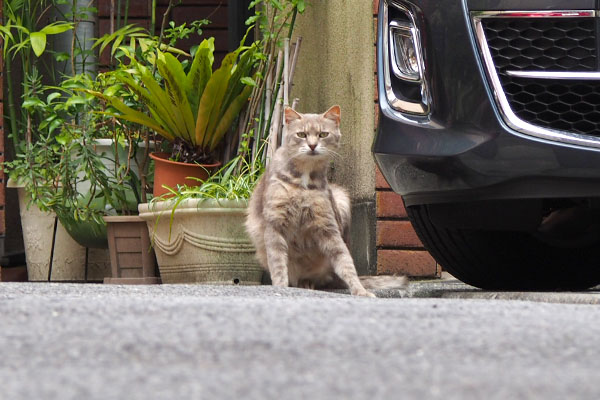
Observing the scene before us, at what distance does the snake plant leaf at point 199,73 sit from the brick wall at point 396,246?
0.85 metres

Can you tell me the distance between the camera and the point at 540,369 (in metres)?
1.53

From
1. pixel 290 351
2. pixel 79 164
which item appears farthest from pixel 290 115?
pixel 290 351

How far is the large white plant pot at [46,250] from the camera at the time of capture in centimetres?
523

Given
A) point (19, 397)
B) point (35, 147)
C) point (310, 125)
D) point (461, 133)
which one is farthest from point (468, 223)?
point (35, 147)


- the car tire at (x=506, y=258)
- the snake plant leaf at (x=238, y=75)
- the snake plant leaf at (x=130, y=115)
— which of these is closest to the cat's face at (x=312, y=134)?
the snake plant leaf at (x=238, y=75)

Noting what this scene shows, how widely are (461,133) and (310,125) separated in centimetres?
159

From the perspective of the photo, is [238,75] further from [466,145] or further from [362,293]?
[466,145]

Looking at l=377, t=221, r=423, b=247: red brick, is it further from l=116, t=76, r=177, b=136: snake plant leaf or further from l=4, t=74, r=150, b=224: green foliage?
l=4, t=74, r=150, b=224: green foliage

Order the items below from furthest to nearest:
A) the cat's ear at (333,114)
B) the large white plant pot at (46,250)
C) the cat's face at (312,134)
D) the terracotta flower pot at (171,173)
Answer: the large white plant pot at (46,250) → the terracotta flower pot at (171,173) → the cat's ear at (333,114) → the cat's face at (312,134)

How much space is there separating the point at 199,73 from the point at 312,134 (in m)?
0.87

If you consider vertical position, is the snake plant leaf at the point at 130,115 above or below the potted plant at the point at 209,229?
above

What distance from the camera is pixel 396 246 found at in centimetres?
435

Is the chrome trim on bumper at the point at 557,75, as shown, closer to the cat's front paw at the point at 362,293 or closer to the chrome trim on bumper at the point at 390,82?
the chrome trim on bumper at the point at 390,82

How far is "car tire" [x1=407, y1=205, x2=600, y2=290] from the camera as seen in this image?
10.2 ft
